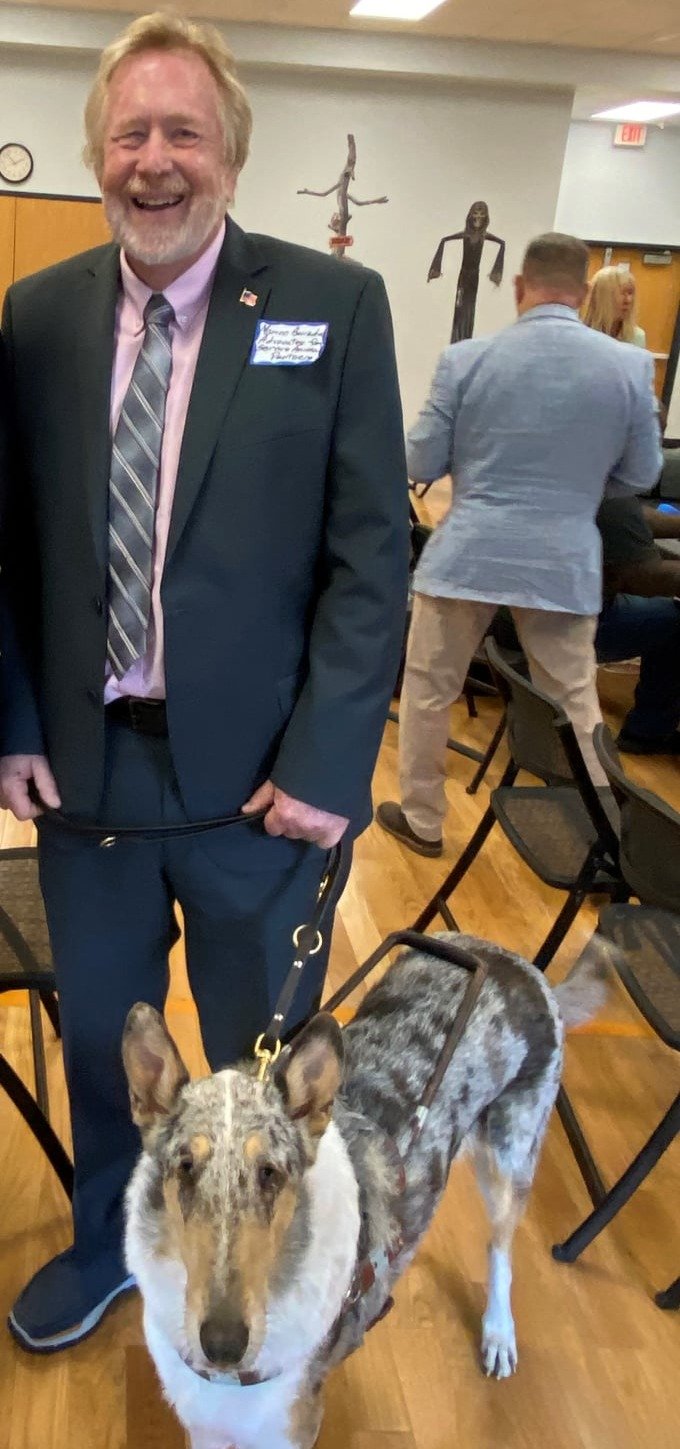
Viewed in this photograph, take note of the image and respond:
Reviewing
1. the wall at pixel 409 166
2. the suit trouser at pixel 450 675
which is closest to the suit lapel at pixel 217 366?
the suit trouser at pixel 450 675

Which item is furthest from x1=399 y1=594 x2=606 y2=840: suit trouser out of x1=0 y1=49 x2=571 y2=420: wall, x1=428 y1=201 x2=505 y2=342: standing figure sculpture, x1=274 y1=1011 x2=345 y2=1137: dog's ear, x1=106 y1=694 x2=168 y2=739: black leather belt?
x1=0 y1=49 x2=571 y2=420: wall

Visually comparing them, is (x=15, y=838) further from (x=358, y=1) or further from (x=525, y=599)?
(x=358, y=1)

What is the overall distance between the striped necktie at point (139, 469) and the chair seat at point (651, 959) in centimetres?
115

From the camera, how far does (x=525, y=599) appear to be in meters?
3.17

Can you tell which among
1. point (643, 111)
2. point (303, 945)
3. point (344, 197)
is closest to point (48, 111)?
point (344, 197)

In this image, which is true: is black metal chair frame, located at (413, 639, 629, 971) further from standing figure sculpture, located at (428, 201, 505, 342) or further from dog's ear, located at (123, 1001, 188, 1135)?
standing figure sculpture, located at (428, 201, 505, 342)

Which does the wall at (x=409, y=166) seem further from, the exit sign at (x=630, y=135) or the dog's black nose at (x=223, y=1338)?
the dog's black nose at (x=223, y=1338)

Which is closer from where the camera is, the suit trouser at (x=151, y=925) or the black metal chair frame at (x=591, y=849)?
the suit trouser at (x=151, y=925)

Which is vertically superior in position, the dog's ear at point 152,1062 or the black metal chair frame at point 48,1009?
the dog's ear at point 152,1062

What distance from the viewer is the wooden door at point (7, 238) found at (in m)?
7.32

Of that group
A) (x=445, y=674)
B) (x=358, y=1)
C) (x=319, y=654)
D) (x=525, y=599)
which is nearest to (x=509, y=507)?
(x=525, y=599)

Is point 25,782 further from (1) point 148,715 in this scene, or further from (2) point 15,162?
(2) point 15,162

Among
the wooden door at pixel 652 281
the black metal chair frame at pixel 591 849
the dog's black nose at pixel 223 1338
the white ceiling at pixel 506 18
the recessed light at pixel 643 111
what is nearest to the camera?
Answer: the dog's black nose at pixel 223 1338

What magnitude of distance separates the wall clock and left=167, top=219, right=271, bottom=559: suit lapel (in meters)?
7.00
